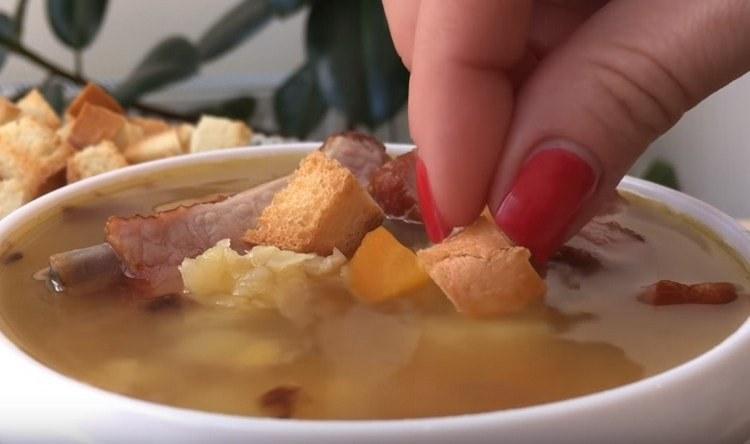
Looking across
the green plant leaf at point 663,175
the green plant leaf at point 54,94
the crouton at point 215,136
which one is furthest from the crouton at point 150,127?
the green plant leaf at point 663,175

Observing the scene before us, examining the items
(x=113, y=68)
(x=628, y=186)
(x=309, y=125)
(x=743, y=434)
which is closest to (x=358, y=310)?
(x=743, y=434)

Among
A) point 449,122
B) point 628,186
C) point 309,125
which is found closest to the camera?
point 449,122

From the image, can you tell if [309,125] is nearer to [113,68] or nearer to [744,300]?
[113,68]

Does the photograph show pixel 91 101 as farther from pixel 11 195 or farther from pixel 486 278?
pixel 486 278

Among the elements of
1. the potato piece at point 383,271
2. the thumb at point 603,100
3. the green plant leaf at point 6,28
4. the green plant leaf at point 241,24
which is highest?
the thumb at point 603,100

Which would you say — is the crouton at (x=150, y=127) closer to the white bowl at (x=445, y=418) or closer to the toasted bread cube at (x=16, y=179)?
the toasted bread cube at (x=16, y=179)

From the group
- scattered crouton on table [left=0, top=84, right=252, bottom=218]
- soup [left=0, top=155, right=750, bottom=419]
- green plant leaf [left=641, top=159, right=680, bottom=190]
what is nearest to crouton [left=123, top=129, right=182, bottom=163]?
scattered crouton on table [left=0, top=84, right=252, bottom=218]
